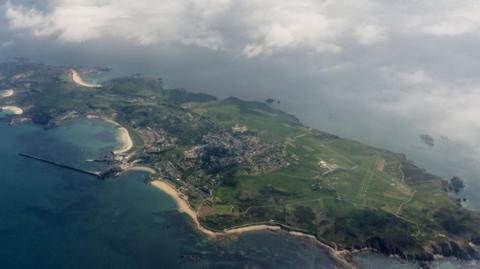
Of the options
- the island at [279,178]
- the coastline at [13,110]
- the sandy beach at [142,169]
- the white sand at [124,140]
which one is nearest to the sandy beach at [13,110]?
the coastline at [13,110]

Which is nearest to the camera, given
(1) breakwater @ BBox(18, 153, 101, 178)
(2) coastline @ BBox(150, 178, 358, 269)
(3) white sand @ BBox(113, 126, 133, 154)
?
(2) coastline @ BBox(150, 178, 358, 269)

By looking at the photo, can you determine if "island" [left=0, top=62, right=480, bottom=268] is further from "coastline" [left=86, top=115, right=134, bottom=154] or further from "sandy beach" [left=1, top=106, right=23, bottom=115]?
"sandy beach" [left=1, top=106, right=23, bottom=115]

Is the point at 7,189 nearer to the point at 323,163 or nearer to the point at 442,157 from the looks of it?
the point at 323,163

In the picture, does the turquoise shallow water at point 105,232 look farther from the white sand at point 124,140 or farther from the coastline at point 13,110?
the coastline at point 13,110

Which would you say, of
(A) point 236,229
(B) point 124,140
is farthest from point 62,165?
(A) point 236,229

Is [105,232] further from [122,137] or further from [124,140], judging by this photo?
[122,137]

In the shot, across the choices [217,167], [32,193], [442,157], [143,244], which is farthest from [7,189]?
[442,157]

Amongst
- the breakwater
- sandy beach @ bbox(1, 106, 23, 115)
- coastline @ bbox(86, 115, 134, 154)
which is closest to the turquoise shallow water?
the breakwater
